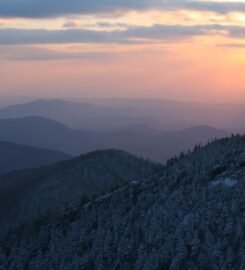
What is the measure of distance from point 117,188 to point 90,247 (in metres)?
18.8

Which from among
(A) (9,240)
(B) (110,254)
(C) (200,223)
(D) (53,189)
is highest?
(C) (200,223)

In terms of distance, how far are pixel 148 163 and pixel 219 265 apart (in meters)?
128

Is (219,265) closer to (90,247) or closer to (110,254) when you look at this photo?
(110,254)

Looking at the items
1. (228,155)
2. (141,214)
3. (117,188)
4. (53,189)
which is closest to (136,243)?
(141,214)

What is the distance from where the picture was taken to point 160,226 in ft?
169

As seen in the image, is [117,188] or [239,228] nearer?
[239,228]

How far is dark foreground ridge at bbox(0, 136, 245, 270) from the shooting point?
147 feet

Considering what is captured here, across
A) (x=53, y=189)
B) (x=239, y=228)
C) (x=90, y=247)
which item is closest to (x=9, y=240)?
(x=90, y=247)

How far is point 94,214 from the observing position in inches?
2477

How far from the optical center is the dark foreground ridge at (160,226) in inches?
1759

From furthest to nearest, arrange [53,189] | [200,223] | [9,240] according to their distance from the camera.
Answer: [53,189] < [9,240] < [200,223]

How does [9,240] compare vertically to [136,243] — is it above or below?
below

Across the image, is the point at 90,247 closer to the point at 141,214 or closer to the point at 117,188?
the point at 141,214

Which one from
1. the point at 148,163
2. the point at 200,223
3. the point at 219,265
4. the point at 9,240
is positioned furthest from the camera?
the point at 148,163
